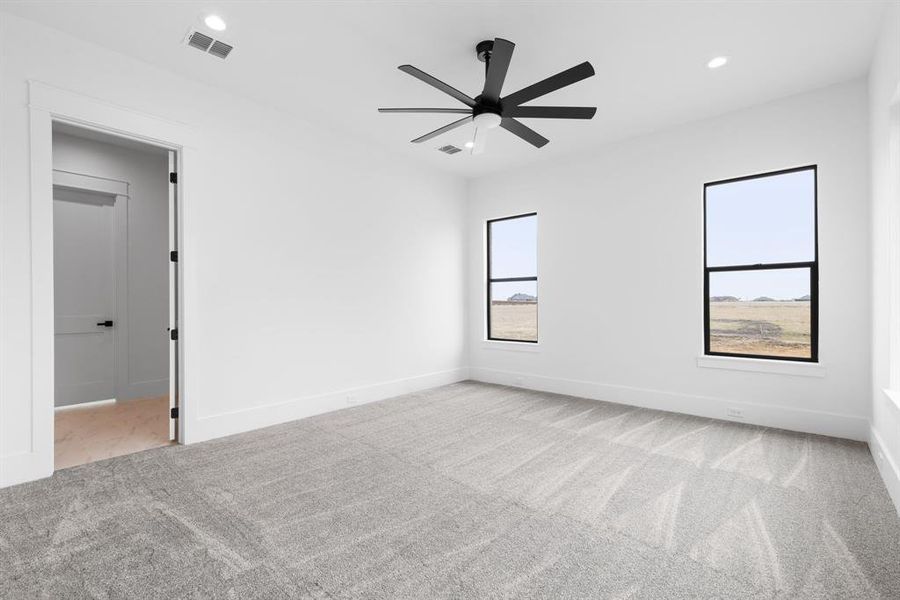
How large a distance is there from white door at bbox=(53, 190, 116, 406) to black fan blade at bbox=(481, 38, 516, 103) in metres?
4.91

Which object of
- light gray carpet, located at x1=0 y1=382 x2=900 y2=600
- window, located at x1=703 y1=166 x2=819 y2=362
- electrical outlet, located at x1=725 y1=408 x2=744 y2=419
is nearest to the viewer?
light gray carpet, located at x1=0 y1=382 x2=900 y2=600

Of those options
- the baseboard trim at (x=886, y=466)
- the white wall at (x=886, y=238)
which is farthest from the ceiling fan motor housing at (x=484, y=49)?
the baseboard trim at (x=886, y=466)

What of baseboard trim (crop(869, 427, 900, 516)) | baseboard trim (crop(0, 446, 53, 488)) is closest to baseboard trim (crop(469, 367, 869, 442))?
baseboard trim (crop(869, 427, 900, 516))

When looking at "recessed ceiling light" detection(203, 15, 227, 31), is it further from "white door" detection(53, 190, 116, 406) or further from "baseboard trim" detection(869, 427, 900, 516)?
"baseboard trim" detection(869, 427, 900, 516)

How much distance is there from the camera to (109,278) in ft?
16.4

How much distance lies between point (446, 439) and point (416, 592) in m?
1.90

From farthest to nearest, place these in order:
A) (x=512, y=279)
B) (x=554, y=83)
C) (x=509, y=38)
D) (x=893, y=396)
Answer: (x=512, y=279)
(x=509, y=38)
(x=554, y=83)
(x=893, y=396)

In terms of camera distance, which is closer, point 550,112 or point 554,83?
point 554,83

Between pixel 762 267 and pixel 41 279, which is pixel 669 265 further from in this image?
pixel 41 279

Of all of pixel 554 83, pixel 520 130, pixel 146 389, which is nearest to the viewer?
pixel 554 83

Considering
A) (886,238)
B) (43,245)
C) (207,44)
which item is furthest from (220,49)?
(886,238)

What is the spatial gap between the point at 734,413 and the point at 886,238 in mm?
1995

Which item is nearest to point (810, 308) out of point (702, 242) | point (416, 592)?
point (702, 242)

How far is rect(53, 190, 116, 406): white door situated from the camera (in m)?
4.68
